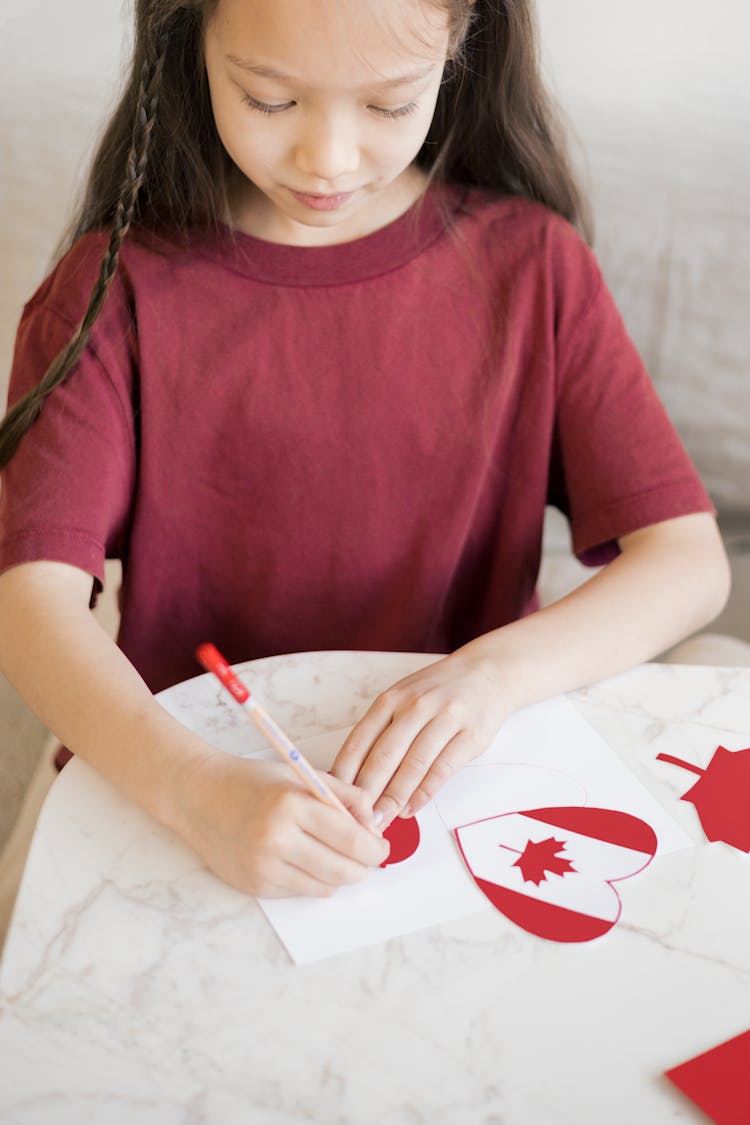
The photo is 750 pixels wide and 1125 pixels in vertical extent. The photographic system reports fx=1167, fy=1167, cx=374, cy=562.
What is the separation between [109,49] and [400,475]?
2.01 ft

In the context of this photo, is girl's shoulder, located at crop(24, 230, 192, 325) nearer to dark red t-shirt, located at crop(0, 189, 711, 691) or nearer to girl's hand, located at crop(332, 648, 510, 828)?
dark red t-shirt, located at crop(0, 189, 711, 691)

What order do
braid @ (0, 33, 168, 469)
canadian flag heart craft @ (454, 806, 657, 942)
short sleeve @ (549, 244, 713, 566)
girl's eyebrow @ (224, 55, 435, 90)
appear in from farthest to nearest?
1. short sleeve @ (549, 244, 713, 566)
2. braid @ (0, 33, 168, 469)
3. girl's eyebrow @ (224, 55, 435, 90)
4. canadian flag heart craft @ (454, 806, 657, 942)

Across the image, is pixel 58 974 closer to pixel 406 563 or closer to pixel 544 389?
pixel 406 563

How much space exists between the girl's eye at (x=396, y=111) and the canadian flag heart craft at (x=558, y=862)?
502 mm

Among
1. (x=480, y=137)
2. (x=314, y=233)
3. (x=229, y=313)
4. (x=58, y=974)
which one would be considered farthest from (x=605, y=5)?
(x=58, y=974)

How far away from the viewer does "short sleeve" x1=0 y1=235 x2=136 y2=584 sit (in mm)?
929

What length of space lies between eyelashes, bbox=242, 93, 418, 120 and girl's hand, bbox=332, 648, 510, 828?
0.41 metres

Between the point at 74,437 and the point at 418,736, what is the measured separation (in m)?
0.39

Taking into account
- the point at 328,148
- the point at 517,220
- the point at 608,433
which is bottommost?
the point at 608,433

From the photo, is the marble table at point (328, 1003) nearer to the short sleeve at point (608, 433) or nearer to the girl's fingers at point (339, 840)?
the girl's fingers at point (339, 840)

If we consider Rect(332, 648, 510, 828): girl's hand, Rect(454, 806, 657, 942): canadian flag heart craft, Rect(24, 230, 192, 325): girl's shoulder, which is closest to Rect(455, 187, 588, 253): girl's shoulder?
Rect(24, 230, 192, 325): girl's shoulder

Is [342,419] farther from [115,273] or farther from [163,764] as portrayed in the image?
[163,764]

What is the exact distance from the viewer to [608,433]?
1049 mm

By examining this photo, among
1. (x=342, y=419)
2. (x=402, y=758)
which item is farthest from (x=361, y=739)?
(x=342, y=419)
